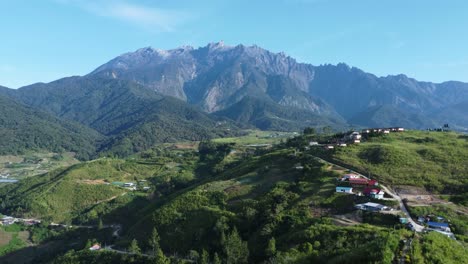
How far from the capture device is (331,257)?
44250 millimetres

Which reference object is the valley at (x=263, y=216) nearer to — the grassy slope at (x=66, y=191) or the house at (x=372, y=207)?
the grassy slope at (x=66, y=191)

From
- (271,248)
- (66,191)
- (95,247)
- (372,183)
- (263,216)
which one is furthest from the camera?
(66,191)

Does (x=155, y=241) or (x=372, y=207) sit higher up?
(x=372, y=207)

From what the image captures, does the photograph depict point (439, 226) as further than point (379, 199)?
No

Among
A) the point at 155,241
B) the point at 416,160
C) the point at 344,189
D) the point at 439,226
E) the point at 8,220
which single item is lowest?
the point at 8,220

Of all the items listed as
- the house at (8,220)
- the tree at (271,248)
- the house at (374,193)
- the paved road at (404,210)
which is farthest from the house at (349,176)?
the house at (8,220)

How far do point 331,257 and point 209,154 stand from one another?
416 ft

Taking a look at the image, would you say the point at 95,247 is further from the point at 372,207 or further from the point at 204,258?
the point at 372,207

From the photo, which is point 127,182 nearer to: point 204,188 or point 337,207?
point 204,188

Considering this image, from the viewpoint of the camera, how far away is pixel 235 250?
5569 centimetres

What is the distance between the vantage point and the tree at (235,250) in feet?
180

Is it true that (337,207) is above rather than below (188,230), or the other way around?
above

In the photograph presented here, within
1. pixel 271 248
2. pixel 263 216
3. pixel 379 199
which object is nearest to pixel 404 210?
pixel 379 199

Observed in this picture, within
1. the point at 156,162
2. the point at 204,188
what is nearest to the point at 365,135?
A: the point at 204,188
